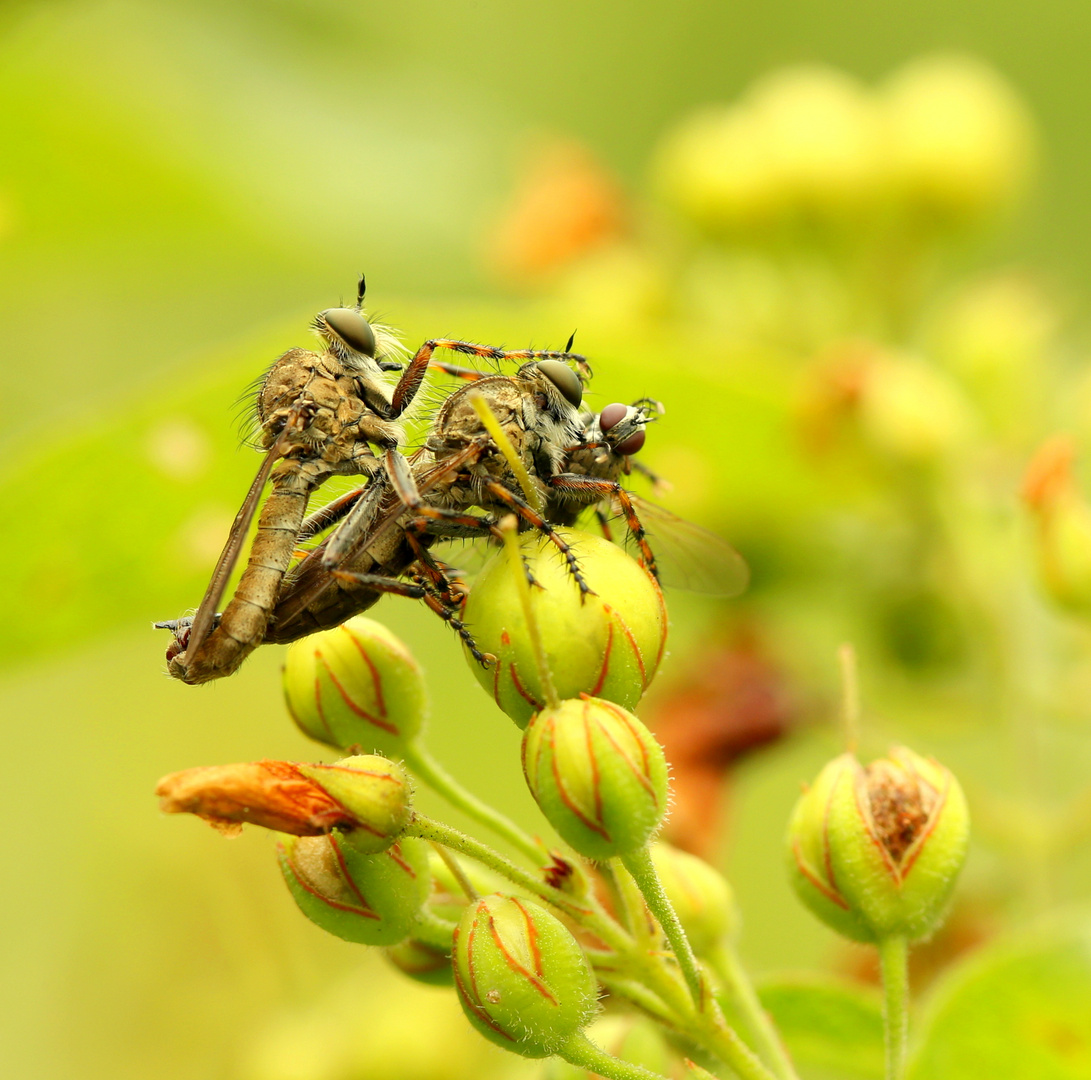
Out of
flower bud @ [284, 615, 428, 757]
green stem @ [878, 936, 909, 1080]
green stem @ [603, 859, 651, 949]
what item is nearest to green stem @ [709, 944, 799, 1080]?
green stem @ [878, 936, 909, 1080]

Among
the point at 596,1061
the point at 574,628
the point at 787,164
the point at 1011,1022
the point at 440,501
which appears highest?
the point at 787,164

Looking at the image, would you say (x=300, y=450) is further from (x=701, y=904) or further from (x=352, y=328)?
(x=701, y=904)

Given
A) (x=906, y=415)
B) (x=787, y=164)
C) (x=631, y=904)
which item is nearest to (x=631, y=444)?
(x=631, y=904)

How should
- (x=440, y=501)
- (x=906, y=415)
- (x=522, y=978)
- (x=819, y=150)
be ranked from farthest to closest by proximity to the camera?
1. (x=819, y=150)
2. (x=906, y=415)
3. (x=440, y=501)
4. (x=522, y=978)

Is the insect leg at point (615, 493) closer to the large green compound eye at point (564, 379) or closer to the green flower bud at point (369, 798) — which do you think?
the large green compound eye at point (564, 379)

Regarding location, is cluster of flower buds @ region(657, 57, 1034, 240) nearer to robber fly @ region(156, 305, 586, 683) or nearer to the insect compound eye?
robber fly @ region(156, 305, 586, 683)

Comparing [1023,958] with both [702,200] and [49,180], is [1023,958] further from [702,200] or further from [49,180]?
[49,180]
